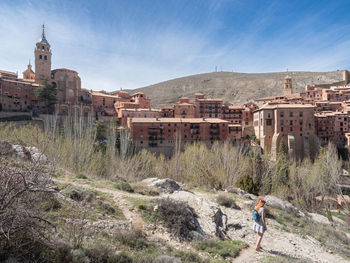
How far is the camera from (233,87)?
112 metres

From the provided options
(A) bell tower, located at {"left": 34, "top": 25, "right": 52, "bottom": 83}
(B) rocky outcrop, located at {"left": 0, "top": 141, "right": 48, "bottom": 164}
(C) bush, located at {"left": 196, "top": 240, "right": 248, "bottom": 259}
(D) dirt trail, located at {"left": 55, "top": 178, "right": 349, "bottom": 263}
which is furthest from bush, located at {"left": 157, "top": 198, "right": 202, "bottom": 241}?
(A) bell tower, located at {"left": 34, "top": 25, "right": 52, "bottom": 83}

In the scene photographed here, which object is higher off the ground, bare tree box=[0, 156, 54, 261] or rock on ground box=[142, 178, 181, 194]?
bare tree box=[0, 156, 54, 261]

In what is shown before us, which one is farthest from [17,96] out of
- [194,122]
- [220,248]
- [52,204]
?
[220,248]

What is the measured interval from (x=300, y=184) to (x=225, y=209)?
2034 cm

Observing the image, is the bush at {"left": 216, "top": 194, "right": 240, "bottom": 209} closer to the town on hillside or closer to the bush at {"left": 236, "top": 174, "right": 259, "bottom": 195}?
the bush at {"left": 236, "top": 174, "right": 259, "bottom": 195}

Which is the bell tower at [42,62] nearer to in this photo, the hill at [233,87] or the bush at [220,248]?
the hill at [233,87]

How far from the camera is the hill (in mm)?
100125

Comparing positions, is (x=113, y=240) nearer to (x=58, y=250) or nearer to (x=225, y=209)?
(x=58, y=250)

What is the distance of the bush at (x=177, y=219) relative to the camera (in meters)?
8.94

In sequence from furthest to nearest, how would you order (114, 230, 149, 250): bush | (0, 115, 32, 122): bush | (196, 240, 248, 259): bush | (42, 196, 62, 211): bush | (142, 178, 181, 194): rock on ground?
(0, 115, 32, 122): bush, (142, 178, 181, 194): rock on ground, (196, 240, 248, 259): bush, (42, 196, 62, 211): bush, (114, 230, 149, 250): bush

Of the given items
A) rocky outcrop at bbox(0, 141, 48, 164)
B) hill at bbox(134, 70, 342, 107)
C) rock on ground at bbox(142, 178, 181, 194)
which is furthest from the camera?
hill at bbox(134, 70, 342, 107)

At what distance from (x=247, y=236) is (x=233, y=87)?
110 metres

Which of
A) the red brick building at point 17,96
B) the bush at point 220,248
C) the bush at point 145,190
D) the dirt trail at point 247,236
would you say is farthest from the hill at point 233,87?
the bush at point 220,248

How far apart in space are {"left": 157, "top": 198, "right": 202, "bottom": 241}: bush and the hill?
90.9m
